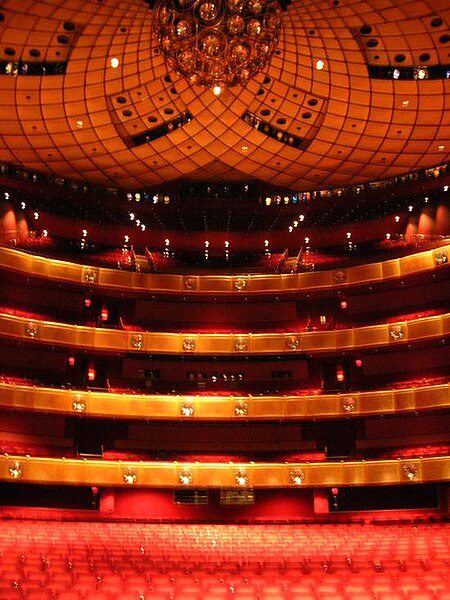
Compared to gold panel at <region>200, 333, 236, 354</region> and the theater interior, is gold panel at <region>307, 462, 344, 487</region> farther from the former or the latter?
gold panel at <region>200, 333, 236, 354</region>

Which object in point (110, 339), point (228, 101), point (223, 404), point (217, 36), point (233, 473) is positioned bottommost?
point (233, 473)

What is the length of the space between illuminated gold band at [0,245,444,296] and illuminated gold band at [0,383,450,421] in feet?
11.2

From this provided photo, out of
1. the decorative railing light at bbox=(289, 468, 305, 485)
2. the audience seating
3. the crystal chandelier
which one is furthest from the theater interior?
the crystal chandelier

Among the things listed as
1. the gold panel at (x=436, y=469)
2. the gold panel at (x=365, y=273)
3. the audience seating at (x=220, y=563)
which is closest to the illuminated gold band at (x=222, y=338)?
the gold panel at (x=365, y=273)

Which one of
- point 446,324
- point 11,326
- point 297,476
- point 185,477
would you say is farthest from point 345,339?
point 11,326

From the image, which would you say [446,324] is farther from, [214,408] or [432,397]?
[214,408]

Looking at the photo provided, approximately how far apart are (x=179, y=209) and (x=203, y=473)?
29.8 ft

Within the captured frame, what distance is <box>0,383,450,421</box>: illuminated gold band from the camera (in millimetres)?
17969

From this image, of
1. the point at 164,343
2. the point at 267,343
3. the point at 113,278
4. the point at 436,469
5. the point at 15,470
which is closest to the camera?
the point at 15,470

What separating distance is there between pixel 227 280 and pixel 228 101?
17.9ft

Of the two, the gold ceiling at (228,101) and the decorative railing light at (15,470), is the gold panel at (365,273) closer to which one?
the gold ceiling at (228,101)

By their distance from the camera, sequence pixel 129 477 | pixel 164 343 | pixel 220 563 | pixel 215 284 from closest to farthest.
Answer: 1. pixel 220 563
2. pixel 129 477
3. pixel 164 343
4. pixel 215 284

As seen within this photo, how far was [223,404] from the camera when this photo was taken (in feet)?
62.6

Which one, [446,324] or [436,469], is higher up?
[446,324]
